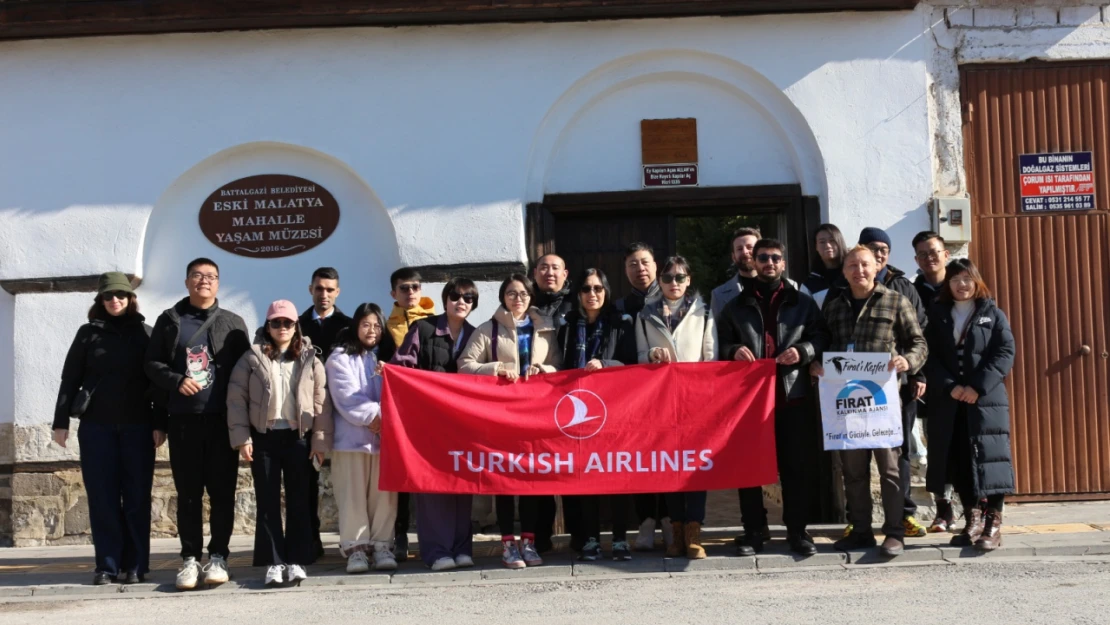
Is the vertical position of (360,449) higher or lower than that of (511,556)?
higher

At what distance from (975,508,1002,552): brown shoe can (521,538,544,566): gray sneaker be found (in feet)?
9.05

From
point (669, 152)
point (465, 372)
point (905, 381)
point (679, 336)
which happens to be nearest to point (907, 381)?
point (905, 381)

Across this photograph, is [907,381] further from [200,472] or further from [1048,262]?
[200,472]

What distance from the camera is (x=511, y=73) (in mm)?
8859

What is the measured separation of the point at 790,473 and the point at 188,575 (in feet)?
12.6

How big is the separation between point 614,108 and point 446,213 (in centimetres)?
164

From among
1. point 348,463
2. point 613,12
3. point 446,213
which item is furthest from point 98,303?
point 613,12

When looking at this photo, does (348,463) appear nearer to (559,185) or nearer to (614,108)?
(559,185)

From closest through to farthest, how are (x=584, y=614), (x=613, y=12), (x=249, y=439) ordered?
(x=584, y=614) < (x=249, y=439) < (x=613, y=12)

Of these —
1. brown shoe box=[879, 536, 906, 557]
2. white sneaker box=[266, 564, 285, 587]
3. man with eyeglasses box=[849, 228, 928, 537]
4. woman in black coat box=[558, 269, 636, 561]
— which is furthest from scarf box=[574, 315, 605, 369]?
white sneaker box=[266, 564, 285, 587]

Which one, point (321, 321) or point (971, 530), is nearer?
point (971, 530)

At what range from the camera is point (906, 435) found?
7508mm

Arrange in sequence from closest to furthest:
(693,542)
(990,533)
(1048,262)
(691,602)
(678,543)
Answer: (691,602), (990,533), (693,542), (678,543), (1048,262)

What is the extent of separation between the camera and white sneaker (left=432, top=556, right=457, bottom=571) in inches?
277
